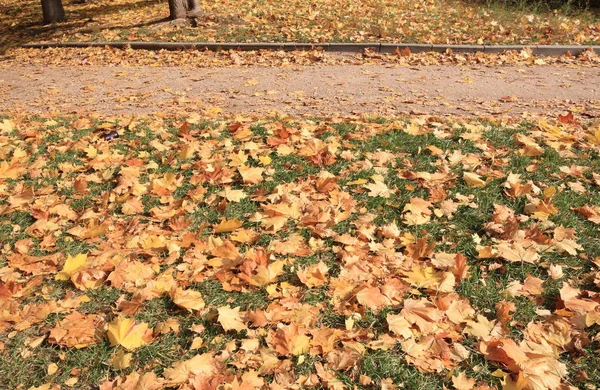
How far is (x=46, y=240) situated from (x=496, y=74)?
238 inches

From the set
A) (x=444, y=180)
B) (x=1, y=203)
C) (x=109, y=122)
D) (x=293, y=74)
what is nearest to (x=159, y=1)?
(x=293, y=74)

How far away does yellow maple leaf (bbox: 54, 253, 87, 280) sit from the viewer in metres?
2.77

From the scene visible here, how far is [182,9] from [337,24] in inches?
139

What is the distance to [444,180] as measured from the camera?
361 centimetres

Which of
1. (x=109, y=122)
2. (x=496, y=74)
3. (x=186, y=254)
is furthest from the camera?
A: (x=496, y=74)

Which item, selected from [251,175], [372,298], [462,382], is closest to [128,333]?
[372,298]

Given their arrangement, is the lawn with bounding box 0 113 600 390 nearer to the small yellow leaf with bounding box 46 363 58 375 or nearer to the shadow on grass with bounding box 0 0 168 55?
the small yellow leaf with bounding box 46 363 58 375

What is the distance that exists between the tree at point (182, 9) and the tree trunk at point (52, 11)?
3.67 meters

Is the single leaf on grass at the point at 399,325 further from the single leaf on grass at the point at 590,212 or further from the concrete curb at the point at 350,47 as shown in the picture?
the concrete curb at the point at 350,47

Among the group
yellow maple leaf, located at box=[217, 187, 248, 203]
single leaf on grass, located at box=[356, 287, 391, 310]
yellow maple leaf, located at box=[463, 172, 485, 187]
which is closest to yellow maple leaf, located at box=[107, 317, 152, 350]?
single leaf on grass, located at box=[356, 287, 391, 310]

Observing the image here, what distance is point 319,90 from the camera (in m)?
6.26

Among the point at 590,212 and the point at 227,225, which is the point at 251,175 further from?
the point at 590,212

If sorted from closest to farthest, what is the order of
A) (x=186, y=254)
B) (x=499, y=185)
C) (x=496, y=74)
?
(x=186, y=254) → (x=499, y=185) → (x=496, y=74)

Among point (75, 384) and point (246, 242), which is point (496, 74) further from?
point (75, 384)
